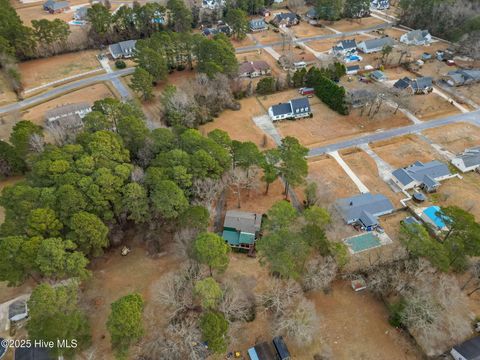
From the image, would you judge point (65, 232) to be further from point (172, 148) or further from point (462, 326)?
point (462, 326)

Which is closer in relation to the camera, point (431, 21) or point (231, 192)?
point (231, 192)

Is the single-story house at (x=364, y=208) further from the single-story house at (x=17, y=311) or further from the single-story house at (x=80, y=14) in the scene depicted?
the single-story house at (x=80, y=14)

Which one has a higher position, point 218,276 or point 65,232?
point 65,232

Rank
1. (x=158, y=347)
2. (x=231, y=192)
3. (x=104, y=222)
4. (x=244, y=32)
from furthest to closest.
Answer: (x=244, y=32)
(x=231, y=192)
(x=104, y=222)
(x=158, y=347)

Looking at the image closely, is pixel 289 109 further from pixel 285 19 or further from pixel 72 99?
pixel 285 19

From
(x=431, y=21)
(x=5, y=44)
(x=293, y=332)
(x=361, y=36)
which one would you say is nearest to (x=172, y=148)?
(x=293, y=332)

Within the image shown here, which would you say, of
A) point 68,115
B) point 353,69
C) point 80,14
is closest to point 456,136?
point 353,69

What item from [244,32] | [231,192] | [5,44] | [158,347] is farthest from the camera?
[244,32]
